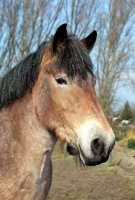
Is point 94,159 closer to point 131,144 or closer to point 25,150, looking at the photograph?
point 25,150

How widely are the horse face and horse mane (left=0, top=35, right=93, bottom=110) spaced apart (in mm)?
46

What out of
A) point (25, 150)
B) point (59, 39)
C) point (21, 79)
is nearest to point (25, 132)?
point (25, 150)

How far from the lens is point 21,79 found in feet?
9.07

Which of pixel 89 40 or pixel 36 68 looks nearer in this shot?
pixel 36 68

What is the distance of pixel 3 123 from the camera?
2766 millimetres

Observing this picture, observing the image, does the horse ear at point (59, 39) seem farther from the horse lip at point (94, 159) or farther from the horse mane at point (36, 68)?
the horse lip at point (94, 159)

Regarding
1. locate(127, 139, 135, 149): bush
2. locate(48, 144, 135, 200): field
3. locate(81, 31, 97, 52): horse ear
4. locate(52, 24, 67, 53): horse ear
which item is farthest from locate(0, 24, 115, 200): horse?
locate(127, 139, 135, 149): bush

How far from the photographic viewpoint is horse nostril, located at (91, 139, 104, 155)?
225 centimetres

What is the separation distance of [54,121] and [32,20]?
1376cm

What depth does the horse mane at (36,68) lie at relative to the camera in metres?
2.54

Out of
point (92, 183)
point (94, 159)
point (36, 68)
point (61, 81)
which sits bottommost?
point (92, 183)

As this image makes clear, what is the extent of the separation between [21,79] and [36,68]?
16 cm

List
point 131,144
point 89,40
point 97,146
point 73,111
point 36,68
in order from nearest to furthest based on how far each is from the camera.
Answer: point 97,146 → point 73,111 → point 36,68 → point 89,40 → point 131,144

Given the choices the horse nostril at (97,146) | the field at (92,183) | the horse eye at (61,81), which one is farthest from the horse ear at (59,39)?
the field at (92,183)
